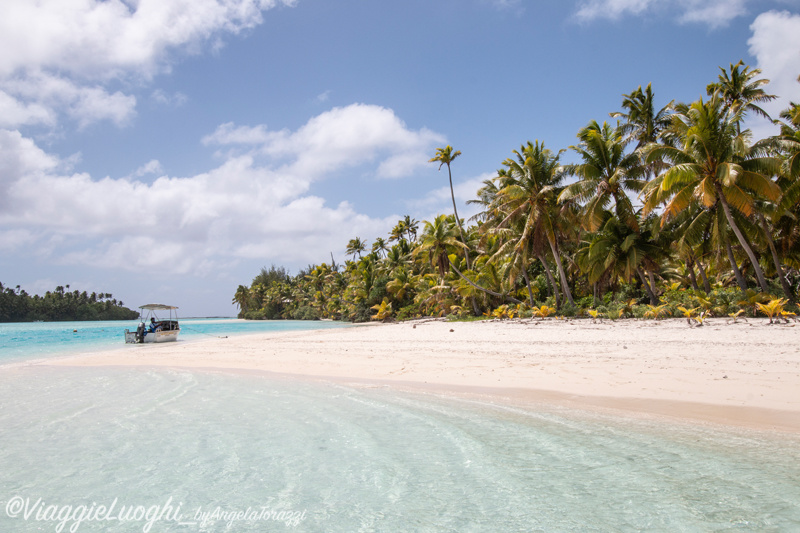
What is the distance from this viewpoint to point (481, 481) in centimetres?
406

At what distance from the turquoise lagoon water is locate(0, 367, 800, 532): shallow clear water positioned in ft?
0.06

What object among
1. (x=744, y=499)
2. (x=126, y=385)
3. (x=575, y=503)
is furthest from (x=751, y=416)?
(x=126, y=385)

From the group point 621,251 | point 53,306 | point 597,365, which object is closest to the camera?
point 597,365

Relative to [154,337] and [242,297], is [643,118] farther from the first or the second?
[242,297]

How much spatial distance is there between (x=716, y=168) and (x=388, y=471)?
18005 mm

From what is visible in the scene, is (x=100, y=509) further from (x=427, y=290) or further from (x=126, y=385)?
(x=427, y=290)

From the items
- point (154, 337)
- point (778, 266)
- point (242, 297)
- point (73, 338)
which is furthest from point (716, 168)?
point (242, 297)

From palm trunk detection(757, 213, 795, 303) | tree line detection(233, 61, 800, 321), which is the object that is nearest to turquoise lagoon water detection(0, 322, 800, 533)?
tree line detection(233, 61, 800, 321)

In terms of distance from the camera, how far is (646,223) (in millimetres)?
21641

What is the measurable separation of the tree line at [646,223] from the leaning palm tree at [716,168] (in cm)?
5

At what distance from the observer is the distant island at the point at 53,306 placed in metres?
98.1

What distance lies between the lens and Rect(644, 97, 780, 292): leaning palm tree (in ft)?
50.9

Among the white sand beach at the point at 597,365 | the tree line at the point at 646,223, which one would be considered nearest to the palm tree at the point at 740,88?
the tree line at the point at 646,223

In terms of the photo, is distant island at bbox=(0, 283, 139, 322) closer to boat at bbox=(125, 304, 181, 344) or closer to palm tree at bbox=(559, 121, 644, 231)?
boat at bbox=(125, 304, 181, 344)
